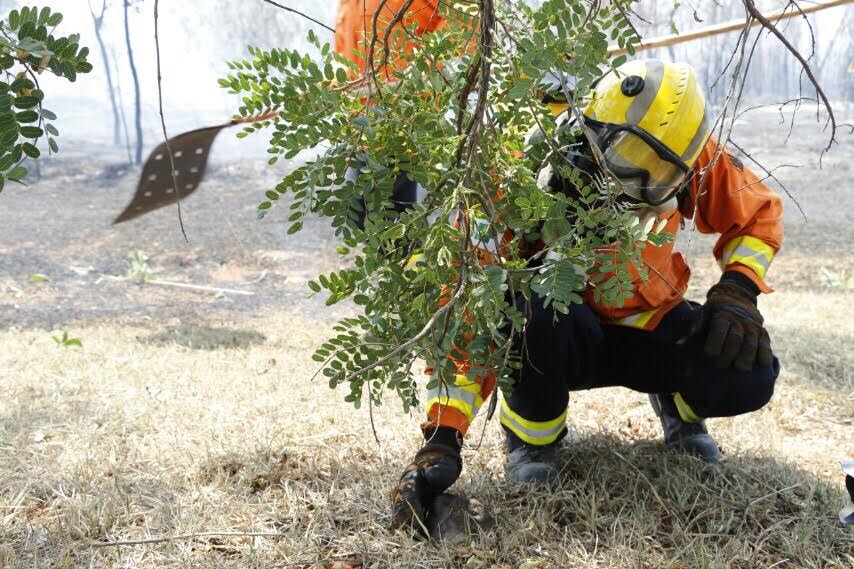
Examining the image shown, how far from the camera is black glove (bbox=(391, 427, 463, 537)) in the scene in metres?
1.87

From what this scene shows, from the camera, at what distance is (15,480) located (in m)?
2.14

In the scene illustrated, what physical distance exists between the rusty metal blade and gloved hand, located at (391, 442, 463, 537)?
1405 mm

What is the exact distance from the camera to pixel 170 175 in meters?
3.03

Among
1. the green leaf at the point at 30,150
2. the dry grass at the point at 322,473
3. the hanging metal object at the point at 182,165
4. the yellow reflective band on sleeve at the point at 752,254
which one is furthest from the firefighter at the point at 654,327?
the green leaf at the point at 30,150

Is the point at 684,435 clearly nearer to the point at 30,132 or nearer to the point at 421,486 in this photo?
the point at 421,486

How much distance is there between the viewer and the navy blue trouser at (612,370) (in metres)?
2.10

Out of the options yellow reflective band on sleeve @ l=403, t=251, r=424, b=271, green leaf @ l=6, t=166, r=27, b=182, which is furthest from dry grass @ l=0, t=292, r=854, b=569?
green leaf @ l=6, t=166, r=27, b=182

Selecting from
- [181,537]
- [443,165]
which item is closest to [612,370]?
[443,165]

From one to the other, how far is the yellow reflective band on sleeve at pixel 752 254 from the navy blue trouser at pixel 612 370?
0.20 m

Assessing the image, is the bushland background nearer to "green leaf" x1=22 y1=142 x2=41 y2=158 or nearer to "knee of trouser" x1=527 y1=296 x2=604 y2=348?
Answer: "knee of trouser" x1=527 y1=296 x2=604 y2=348

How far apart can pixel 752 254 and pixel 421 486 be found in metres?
1.15

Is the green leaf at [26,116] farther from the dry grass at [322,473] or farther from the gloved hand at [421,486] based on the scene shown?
the gloved hand at [421,486]

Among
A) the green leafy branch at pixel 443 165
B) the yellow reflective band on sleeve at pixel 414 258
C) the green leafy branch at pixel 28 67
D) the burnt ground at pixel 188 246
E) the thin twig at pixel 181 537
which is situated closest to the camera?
the green leafy branch at pixel 28 67

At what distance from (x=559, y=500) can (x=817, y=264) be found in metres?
7.89
